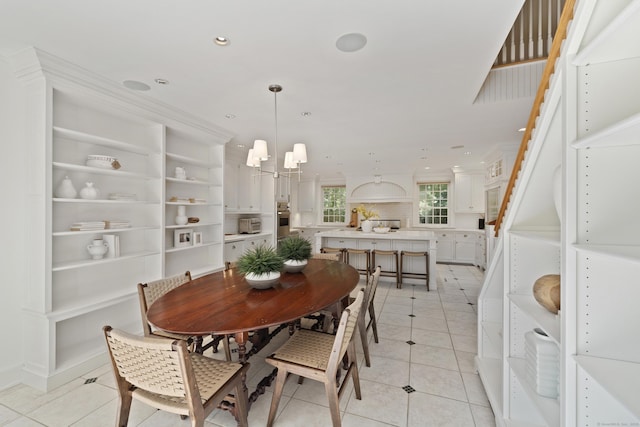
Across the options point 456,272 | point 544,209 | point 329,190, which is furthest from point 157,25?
point 329,190

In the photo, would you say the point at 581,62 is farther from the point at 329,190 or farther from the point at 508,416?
the point at 329,190

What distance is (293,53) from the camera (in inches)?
77.8

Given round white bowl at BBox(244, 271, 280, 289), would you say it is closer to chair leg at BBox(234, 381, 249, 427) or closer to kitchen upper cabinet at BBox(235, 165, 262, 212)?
chair leg at BBox(234, 381, 249, 427)

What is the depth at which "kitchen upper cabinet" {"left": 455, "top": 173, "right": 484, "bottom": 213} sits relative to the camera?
677cm

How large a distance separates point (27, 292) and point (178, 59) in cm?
225

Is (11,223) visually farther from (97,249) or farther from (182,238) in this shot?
(182,238)

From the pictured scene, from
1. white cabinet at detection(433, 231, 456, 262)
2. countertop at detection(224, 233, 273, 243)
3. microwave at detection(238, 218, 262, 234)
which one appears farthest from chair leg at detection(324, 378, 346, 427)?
white cabinet at detection(433, 231, 456, 262)

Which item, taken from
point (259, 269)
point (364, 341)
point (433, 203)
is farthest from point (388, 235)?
point (433, 203)

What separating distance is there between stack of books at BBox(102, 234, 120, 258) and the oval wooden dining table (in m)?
1.10

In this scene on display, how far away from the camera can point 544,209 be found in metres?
1.54

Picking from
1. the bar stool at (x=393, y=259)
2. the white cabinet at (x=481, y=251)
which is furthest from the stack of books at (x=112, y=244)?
the white cabinet at (x=481, y=251)

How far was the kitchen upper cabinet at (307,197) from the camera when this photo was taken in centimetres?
831

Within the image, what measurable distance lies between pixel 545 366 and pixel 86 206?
12.2 feet

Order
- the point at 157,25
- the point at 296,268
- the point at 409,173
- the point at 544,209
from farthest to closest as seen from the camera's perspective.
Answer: the point at 409,173, the point at 296,268, the point at 157,25, the point at 544,209
